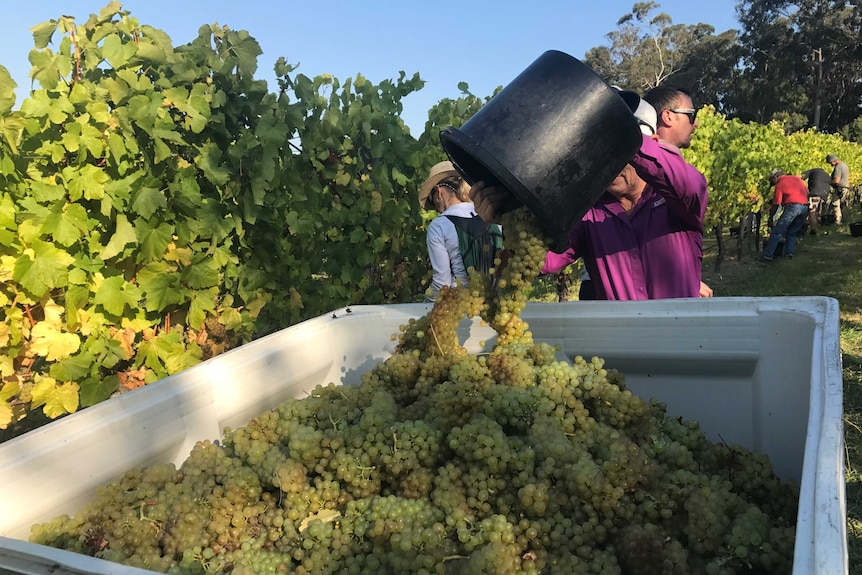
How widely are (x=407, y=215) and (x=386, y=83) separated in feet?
3.33

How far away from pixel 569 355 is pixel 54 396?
6.57 feet

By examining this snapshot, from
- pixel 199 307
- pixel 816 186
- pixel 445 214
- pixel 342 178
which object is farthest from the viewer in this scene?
pixel 816 186

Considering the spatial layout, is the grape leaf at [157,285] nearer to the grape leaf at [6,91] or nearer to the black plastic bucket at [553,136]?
the grape leaf at [6,91]

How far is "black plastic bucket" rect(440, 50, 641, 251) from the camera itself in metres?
1.36

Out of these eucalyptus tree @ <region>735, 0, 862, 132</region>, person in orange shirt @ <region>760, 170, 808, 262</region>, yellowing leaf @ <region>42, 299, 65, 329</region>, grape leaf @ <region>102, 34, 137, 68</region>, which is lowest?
person in orange shirt @ <region>760, 170, 808, 262</region>

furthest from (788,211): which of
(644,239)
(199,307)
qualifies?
(199,307)

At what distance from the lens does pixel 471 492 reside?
1.32 metres

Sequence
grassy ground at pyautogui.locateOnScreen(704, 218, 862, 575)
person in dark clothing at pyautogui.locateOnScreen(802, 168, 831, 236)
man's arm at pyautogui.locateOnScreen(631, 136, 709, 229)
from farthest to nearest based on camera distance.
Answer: person in dark clothing at pyautogui.locateOnScreen(802, 168, 831, 236) < grassy ground at pyautogui.locateOnScreen(704, 218, 862, 575) < man's arm at pyautogui.locateOnScreen(631, 136, 709, 229)

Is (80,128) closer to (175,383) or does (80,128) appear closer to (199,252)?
(199,252)

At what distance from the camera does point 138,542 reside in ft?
3.96

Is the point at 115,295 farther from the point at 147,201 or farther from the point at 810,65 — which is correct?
the point at 810,65

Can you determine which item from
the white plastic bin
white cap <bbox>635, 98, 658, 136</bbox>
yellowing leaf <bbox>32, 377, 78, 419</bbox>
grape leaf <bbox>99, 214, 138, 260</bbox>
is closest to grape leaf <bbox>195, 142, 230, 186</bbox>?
grape leaf <bbox>99, 214, 138, 260</bbox>

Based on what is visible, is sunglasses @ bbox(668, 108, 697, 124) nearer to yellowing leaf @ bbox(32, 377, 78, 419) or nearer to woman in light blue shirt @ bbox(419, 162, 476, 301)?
woman in light blue shirt @ bbox(419, 162, 476, 301)

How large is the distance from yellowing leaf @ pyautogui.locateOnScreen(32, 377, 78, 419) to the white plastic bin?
3.21 feet
